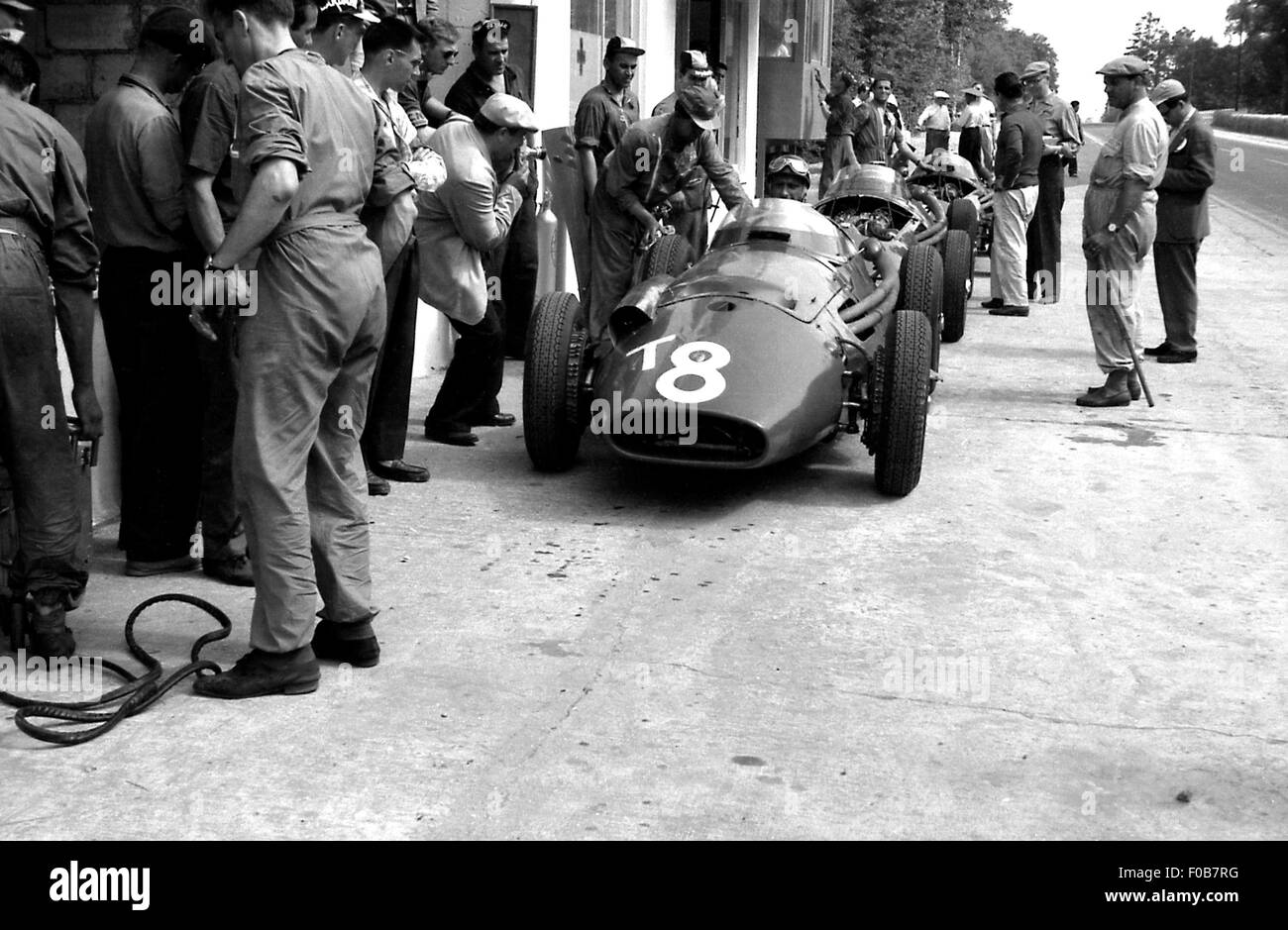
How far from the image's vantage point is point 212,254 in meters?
5.12

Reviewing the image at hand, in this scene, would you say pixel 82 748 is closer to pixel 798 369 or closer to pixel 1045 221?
pixel 798 369

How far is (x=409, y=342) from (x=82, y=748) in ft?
10.3

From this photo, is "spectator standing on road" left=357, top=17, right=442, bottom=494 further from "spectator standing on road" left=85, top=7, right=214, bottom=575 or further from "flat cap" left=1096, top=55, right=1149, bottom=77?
"flat cap" left=1096, top=55, right=1149, bottom=77

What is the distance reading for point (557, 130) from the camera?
35.7ft

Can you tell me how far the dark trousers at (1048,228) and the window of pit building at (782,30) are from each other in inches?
390

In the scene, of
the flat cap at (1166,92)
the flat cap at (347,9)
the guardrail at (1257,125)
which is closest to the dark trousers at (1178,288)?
the flat cap at (1166,92)

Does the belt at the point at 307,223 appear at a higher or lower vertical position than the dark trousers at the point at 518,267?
higher

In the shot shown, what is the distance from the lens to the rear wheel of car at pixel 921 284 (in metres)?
9.13

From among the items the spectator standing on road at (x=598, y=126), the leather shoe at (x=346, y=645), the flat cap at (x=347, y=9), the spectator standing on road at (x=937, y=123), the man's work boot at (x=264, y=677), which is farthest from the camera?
the spectator standing on road at (x=937, y=123)

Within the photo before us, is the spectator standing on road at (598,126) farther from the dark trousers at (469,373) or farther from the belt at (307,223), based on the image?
the belt at (307,223)

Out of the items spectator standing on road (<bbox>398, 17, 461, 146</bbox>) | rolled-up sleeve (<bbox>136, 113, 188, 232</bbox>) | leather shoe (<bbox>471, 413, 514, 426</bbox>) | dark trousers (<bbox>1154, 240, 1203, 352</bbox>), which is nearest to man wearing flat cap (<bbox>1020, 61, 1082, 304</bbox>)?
dark trousers (<bbox>1154, 240, 1203, 352</bbox>)

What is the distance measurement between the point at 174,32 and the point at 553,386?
2309 millimetres

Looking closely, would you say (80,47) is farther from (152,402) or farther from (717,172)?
(717,172)
